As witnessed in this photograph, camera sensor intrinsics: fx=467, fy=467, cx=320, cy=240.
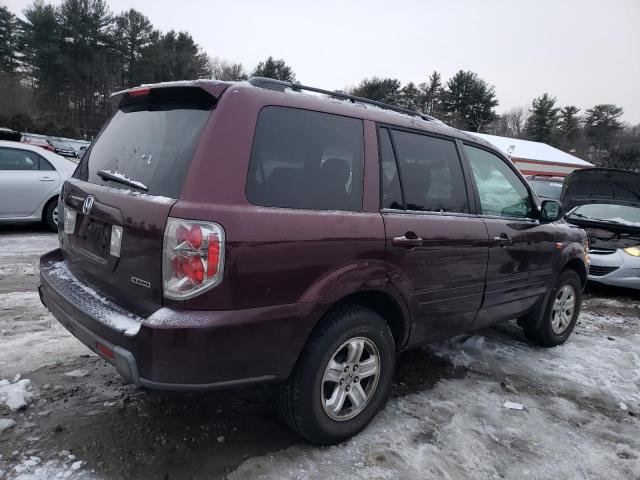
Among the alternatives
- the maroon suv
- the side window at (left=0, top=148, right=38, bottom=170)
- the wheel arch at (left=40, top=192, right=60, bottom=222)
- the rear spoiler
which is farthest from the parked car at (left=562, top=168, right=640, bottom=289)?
the side window at (left=0, top=148, right=38, bottom=170)

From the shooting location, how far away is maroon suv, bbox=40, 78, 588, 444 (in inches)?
81.5

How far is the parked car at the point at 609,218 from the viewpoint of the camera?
6.61 meters

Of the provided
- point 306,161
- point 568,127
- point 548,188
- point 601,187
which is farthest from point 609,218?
point 568,127

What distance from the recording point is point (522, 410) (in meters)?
3.32

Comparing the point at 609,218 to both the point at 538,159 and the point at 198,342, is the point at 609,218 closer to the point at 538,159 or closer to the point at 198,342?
the point at 198,342

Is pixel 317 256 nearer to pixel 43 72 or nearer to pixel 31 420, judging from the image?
pixel 31 420

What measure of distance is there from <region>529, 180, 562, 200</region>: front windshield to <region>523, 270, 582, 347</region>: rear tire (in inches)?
287

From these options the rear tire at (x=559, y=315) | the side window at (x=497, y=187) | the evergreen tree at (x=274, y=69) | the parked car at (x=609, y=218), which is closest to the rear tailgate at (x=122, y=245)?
the side window at (x=497, y=187)

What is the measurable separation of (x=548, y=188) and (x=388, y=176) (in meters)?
10.6

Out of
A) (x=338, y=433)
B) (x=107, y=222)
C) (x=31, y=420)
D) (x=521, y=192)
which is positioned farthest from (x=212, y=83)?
(x=521, y=192)

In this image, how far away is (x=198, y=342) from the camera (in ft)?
6.66

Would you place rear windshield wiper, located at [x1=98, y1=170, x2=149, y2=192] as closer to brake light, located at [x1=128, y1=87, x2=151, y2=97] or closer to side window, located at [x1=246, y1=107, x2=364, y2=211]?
brake light, located at [x1=128, y1=87, x2=151, y2=97]

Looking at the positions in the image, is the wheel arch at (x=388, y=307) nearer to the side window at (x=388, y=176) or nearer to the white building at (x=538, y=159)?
the side window at (x=388, y=176)

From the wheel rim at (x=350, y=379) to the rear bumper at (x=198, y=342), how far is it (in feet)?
1.16
